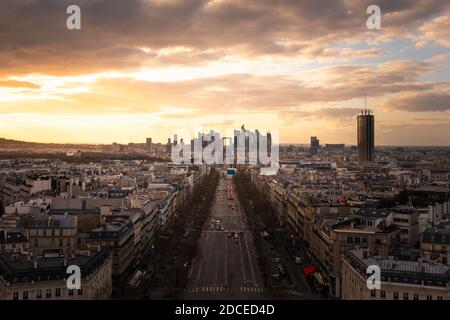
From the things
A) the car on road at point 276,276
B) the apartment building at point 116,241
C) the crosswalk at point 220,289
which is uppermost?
the apartment building at point 116,241

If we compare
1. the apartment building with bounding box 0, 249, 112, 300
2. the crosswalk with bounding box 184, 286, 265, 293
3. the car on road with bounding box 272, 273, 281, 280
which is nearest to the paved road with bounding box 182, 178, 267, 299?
the crosswalk with bounding box 184, 286, 265, 293

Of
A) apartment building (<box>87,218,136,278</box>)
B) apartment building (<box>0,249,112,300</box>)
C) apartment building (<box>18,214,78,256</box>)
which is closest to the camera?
apartment building (<box>0,249,112,300</box>)

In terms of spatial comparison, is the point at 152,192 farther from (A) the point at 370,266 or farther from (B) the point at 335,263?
(A) the point at 370,266

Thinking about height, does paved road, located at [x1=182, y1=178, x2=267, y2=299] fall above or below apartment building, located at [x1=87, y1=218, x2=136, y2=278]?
below

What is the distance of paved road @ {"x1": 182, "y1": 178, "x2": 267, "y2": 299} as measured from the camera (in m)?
33.9

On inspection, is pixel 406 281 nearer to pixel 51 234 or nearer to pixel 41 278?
pixel 41 278

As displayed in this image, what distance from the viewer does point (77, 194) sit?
192ft

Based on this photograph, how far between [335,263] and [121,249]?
45.6 feet

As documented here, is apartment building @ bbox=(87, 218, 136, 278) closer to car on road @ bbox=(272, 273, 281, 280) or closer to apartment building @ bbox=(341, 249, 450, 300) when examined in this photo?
car on road @ bbox=(272, 273, 281, 280)

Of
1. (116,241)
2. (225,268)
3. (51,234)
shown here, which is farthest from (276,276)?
(51,234)

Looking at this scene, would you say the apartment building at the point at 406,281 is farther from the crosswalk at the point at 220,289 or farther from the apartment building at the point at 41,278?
the apartment building at the point at 41,278

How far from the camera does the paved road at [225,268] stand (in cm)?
3391

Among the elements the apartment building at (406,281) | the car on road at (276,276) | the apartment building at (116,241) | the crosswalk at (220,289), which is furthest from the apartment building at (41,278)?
the car on road at (276,276)

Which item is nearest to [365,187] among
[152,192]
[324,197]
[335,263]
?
[324,197]
